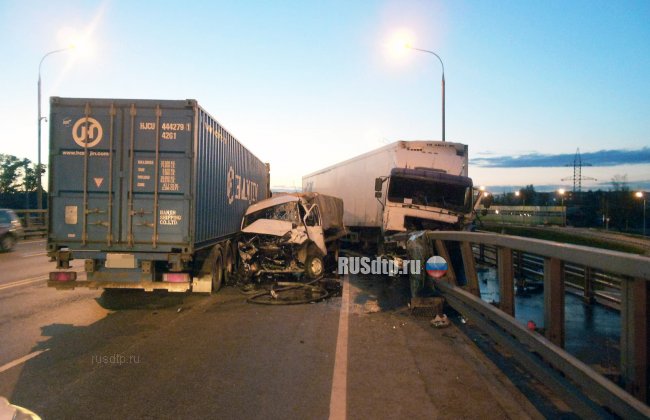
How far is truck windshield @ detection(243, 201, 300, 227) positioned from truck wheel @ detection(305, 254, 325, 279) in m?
1.03

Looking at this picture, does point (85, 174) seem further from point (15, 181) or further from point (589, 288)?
point (15, 181)

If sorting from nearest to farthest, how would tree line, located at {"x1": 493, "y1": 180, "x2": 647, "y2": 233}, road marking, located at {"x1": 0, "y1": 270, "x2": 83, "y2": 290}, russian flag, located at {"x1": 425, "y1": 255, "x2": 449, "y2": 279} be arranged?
1. russian flag, located at {"x1": 425, "y1": 255, "x2": 449, "y2": 279}
2. road marking, located at {"x1": 0, "y1": 270, "x2": 83, "y2": 290}
3. tree line, located at {"x1": 493, "y1": 180, "x2": 647, "y2": 233}

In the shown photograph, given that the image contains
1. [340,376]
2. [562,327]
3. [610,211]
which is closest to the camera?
[562,327]

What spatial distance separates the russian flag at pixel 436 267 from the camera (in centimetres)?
841

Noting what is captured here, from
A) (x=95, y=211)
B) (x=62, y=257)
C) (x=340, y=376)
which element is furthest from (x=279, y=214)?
(x=340, y=376)

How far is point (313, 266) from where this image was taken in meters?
12.8

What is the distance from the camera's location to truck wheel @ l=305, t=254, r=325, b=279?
41.7ft

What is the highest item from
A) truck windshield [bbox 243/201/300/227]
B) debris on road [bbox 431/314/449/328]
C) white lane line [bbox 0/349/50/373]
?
truck windshield [bbox 243/201/300/227]

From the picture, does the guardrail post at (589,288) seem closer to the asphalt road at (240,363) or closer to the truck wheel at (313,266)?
the asphalt road at (240,363)

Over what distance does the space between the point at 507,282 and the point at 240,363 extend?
3.31 m

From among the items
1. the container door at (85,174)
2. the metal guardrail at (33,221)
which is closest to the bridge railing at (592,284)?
the container door at (85,174)

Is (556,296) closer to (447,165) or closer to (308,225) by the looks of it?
(308,225)

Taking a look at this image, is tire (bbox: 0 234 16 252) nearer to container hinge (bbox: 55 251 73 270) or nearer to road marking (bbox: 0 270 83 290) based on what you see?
road marking (bbox: 0 270 83 290)

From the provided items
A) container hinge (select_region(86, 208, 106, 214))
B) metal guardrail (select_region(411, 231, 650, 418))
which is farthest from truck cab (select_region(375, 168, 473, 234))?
container hinge (select_region(86, 208, 106, 214))
